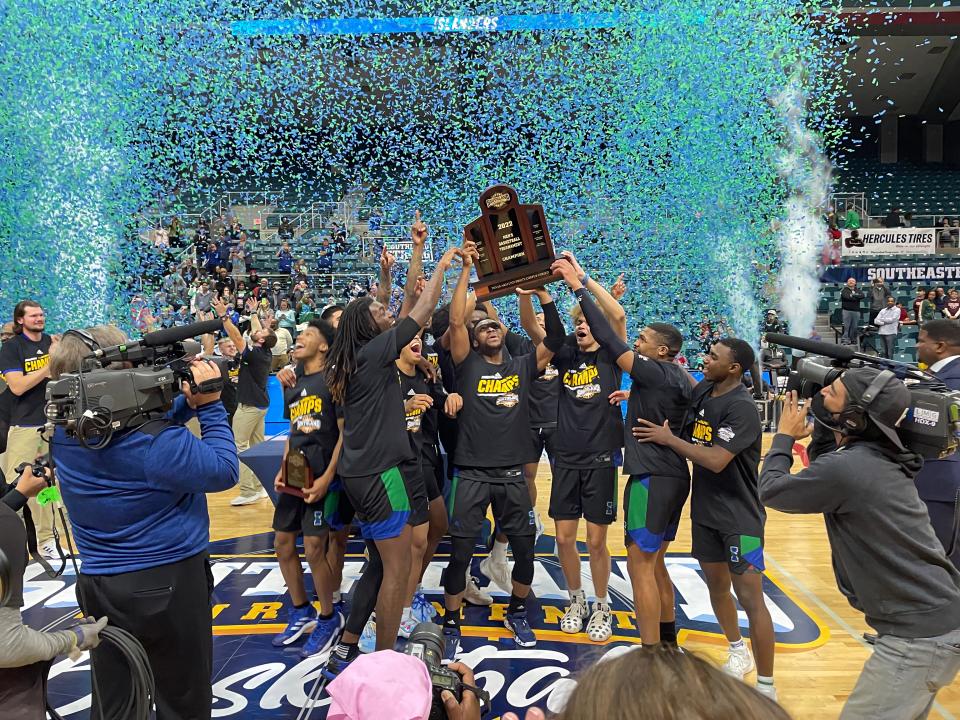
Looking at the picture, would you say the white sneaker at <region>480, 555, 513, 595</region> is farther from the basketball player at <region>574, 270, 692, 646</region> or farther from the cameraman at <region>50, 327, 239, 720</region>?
the cameraman at <region>50, 327, 239, 720</region>

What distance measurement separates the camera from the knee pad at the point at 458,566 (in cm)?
389

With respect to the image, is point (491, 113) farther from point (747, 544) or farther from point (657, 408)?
point (747, 544)

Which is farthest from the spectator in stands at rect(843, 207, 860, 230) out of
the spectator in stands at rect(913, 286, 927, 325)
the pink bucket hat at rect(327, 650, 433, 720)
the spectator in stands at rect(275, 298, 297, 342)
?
the pink bucket hat at rect(327, 650, 433, 720)

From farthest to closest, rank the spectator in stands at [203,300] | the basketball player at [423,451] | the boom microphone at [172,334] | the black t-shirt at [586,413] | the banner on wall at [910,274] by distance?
the banner on wall at [910,274]
the spectator in stands at [203,300]
the black t-shirt at [586,413]
the basketball player at [423,451]
the boom microphone at [172,334]

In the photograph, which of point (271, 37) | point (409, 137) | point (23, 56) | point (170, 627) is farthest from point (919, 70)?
point (170, 627)

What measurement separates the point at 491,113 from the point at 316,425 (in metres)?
13.3

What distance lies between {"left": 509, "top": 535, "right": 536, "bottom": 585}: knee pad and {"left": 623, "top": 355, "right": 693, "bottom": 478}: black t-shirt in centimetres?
81

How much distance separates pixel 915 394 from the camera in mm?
2055

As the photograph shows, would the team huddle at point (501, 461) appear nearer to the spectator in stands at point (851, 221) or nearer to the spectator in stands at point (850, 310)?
the spectator in stands at point (850, 310)

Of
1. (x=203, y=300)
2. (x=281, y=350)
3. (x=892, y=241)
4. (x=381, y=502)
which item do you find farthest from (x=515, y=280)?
(x=892, y=241)

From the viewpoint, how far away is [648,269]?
48.1ft

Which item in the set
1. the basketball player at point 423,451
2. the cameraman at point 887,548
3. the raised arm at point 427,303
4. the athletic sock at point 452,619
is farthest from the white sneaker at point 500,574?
the cameraman at point 887,548

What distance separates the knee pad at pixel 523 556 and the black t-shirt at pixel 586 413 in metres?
0.49

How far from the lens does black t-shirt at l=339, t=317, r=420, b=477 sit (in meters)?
3.31
